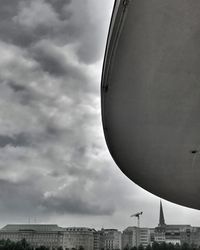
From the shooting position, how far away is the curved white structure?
13.0 ft

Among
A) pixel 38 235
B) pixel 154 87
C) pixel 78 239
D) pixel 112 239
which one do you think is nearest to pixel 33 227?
pixel 38 235

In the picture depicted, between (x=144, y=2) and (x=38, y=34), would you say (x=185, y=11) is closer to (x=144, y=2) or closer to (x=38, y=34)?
(x=144, y=2)

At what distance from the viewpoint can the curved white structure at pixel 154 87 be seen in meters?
3.96

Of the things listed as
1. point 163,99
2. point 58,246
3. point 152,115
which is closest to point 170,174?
point 152,115

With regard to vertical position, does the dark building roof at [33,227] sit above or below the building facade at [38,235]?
above

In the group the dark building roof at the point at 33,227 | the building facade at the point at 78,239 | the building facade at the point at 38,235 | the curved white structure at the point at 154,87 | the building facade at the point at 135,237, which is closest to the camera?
the curved white structure at the point at 154,87

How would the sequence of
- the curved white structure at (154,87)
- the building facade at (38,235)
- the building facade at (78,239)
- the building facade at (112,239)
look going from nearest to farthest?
the curved white structure at (154,87) → the building facade at (38,235) → the building facade at (78,239) → the building facade at (112,239)

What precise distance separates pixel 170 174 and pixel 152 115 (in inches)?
135

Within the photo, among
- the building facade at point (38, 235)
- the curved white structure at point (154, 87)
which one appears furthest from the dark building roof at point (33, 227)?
the curved white structure at point (154, 87)

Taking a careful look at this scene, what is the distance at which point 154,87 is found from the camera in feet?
17.5

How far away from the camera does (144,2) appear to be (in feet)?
12.3

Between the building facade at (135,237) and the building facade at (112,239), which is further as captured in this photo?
the building facade at (135,237)

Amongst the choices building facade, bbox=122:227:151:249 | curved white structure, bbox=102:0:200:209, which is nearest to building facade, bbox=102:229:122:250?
building facade, bbox=122:227:151:249

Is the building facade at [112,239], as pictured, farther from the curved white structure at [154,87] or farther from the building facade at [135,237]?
the curved white structure at [154,87]
